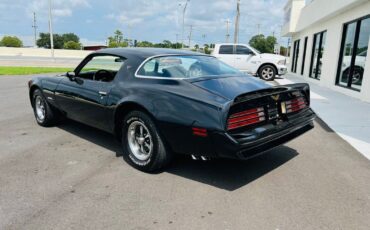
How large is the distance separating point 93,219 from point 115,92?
69.5 inches

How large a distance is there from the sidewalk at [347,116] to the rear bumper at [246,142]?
1683 millimetres

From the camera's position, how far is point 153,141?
12.0 feet

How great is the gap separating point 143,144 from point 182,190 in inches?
35.3

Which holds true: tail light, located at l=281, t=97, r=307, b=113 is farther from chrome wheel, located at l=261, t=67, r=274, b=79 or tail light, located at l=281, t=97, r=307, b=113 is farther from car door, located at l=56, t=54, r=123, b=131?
chrome wheel, located at l=261, t=67, r=274, b=79

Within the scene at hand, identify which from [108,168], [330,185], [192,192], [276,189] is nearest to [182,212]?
[192,192]

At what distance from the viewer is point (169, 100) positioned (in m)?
3.47

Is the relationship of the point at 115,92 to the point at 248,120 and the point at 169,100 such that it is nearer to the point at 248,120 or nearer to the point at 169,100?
the point at 169,100

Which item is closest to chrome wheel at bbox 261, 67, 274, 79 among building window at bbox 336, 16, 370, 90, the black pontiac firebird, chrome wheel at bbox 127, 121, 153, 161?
building window at bbox 336, 16, 370, 90

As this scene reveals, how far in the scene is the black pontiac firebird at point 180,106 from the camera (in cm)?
316

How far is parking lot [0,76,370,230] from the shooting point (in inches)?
110

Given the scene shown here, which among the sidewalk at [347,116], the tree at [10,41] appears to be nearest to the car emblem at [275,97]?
the sidewalk at [347,116]

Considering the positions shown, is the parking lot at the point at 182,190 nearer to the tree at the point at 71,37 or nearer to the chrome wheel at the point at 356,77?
the chrome wheel at the point at 356,77

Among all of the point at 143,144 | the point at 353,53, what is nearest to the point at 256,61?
the point at 353,53

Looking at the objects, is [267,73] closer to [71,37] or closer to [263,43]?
[263,43]
